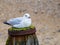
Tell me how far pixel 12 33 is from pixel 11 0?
732 cm

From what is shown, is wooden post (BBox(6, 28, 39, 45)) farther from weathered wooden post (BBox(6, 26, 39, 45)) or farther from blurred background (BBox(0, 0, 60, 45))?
blurred background (BBox(0, 0, 60, 45))

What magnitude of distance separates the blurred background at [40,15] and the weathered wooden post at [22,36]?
10.2ft

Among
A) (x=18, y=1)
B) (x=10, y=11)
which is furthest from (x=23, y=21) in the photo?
(x=18, y=1)

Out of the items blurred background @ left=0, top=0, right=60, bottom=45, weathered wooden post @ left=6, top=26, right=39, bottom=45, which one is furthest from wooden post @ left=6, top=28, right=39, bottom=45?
blurred background @ left=0, top=0, right=60, bottom=45

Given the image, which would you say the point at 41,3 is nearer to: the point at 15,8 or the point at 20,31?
the point at 15,8

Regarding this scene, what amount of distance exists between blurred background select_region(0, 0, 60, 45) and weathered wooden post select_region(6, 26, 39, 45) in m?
3.09

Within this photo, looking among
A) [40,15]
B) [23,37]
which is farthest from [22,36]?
[40,15]

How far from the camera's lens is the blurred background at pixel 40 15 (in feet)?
20.9

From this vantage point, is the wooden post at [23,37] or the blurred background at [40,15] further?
the blurred background at [40,15]

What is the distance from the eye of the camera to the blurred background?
6.37 m

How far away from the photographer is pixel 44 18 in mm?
8211

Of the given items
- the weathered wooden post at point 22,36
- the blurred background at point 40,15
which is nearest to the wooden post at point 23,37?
the weathered wooden post at point 22,36

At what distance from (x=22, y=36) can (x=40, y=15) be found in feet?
19.2

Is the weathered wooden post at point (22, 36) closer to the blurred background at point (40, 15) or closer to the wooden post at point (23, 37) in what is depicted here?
the wooden post at point (23, 37)
